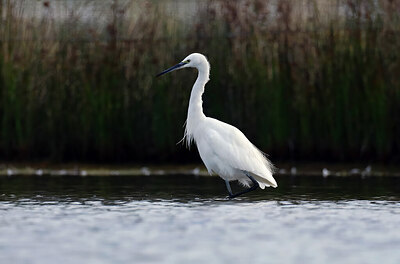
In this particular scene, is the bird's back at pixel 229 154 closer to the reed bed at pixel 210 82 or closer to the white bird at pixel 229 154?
the white bird at pixel 229 154

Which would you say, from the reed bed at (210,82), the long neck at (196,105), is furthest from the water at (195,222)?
the reed bed at (210,82)

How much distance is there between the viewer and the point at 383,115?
40.4 feet

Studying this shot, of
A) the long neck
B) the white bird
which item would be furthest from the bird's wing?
the long neck

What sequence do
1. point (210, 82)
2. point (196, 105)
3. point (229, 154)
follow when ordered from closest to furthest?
point (229, 154) → point (196, 105) → point (210, 82)

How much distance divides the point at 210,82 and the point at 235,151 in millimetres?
2862

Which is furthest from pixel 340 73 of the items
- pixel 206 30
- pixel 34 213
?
pixel 34 213

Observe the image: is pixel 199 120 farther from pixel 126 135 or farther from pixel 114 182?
pixel 126 135

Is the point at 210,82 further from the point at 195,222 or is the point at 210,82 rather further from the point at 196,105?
the point at 195,222

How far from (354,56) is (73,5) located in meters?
3.56

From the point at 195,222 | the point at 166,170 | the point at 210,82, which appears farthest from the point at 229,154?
the point at 210,82

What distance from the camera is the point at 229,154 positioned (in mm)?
Result: 9945

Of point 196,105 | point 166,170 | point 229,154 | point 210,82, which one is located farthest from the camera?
point 210,82

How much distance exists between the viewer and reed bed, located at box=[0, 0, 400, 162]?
41.1 feet

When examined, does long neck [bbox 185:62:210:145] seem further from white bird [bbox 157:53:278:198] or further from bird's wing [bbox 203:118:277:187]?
bird's wing [bbox 203:118:277:187]
